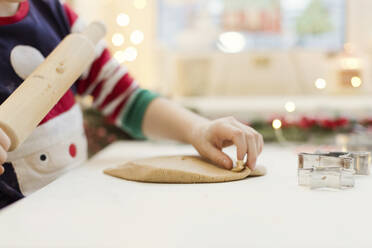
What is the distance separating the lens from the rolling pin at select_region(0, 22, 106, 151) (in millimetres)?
513

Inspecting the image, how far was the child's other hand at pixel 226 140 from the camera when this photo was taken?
650mm

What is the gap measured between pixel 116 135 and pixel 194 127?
463 mm

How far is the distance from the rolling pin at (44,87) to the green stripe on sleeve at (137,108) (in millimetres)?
200

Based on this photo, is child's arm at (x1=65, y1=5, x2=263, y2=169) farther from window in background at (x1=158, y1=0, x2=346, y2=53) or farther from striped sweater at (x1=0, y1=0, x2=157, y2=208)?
window in background at (x1=158, y1=0, x2=346, y2=53)

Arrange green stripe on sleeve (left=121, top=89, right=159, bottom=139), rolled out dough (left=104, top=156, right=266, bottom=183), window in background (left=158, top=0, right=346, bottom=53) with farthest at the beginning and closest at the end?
1. window in background (left=158, top=0, right=346, bottom=53)
2. green stripe on sleeve (left=121, top=89, right=159, bottom=139)
3. rolled out dough (left=104, top=156, right=266, bottom=183)

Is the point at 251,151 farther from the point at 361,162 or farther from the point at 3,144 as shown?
the point at 3,144

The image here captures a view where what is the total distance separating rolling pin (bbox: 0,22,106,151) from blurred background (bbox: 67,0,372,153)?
0.46m

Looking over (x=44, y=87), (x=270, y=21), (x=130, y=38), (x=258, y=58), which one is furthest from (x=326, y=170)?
(x=270, y=21)

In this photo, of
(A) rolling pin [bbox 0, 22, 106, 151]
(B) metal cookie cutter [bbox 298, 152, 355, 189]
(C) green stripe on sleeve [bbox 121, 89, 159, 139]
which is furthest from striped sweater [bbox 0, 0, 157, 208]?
(B) metal cookie cutter [bbox 298, 152, 355, 189]

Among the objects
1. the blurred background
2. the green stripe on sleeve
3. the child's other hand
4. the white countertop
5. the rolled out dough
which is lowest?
the white countertop

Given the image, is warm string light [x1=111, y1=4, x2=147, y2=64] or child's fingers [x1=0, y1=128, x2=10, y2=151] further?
warm string light [x1=111, y1=4, x2=147, y2=64]

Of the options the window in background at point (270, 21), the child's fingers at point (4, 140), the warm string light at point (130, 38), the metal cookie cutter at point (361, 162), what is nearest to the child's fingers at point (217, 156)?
the metal cookie cutter at point (361, 162)

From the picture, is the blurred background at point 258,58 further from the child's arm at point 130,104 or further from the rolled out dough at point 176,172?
the rolled out dough at point 176,172

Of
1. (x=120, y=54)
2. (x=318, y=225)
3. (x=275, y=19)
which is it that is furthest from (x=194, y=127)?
(x=275, y=19)
